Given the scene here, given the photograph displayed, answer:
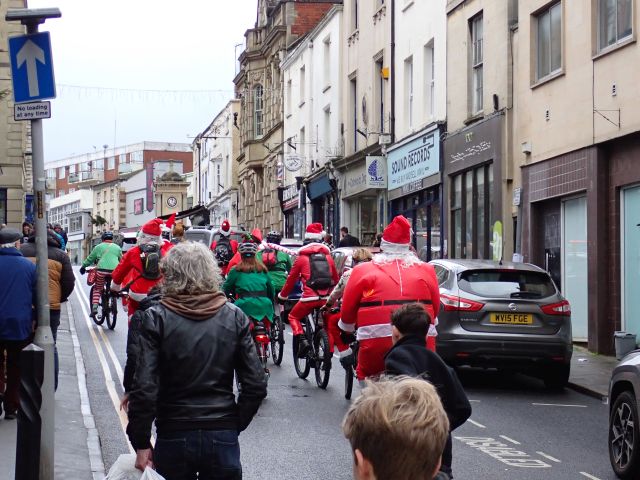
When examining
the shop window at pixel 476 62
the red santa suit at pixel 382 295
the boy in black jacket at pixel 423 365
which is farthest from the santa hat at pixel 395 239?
the shop window at pixel 476 62

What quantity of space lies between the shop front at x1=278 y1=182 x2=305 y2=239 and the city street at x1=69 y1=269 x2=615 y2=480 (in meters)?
30.2

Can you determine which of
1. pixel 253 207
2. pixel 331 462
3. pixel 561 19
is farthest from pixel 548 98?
pixel 253 207

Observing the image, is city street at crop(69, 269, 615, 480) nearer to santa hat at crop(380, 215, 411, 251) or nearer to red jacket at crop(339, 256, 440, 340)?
red jacket at crop(339, 256, 440, 340)

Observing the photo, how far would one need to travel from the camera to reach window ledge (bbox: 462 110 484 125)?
24.4m

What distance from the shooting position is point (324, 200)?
1688 inches

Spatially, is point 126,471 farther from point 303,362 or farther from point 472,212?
point 472,212

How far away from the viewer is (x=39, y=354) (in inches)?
275

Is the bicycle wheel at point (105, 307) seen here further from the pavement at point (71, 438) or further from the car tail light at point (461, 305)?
the car tail light at point (461, 305)

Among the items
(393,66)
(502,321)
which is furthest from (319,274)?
(393,66)

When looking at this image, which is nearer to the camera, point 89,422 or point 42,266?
point 42,266

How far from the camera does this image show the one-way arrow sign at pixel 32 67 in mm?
8594

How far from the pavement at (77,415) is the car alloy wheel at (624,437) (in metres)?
3.91

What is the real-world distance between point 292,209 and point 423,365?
42253 mm

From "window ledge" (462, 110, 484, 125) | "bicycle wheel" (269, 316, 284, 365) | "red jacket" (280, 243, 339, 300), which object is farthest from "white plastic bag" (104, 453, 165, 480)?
"window ledge" (462, 110, 484, 125)
